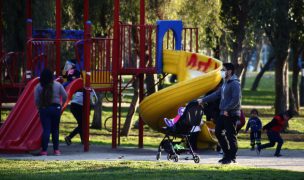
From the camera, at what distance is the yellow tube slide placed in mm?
20328

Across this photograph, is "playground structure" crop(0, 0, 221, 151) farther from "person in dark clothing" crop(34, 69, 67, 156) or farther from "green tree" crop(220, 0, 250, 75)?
"green tree" crop(220, 0, 250, 75)

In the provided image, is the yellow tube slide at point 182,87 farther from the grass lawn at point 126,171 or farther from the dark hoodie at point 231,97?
the grass lawn at point 126,171

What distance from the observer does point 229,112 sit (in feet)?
56.2

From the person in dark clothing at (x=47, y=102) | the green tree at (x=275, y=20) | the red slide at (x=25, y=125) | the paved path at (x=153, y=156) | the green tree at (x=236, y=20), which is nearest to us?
the paved path at (x=153, y=156)

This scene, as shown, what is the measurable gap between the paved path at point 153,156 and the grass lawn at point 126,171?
1.27m

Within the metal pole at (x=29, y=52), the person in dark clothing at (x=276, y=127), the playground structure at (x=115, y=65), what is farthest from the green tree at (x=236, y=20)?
the metal pole at (x=29, y=52)

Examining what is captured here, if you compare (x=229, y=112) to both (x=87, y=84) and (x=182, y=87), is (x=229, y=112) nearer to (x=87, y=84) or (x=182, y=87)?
(x=182, y=87)

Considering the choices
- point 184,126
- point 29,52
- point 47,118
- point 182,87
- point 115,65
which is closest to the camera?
point 184,126

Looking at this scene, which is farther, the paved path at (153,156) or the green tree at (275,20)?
the green tree at (275,20)

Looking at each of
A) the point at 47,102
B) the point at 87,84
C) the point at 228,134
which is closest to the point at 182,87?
the point at 87,84

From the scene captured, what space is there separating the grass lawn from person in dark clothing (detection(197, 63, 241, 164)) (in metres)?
0.69

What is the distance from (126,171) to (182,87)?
17.2 ft

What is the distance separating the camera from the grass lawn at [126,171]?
14867mm

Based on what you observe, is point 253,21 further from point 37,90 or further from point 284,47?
point 37,90
